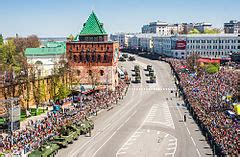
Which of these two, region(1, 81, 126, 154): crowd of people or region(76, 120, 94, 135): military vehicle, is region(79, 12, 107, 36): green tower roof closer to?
region(1, 81, 126, 154): crowd of people

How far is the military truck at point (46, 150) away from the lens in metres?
35.5

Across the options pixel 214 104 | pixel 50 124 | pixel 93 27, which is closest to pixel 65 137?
pixel 50 124

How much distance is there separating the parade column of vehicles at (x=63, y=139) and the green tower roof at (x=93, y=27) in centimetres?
3404

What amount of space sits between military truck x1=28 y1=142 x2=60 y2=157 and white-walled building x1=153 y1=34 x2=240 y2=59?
354 ft

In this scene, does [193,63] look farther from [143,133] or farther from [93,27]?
[143,133]

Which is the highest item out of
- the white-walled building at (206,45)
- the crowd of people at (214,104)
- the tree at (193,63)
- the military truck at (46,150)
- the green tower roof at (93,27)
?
the green tower roof at (93,27)

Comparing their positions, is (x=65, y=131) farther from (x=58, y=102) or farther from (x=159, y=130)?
(x=58, y=102)

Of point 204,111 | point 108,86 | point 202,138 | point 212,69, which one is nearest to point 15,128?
point 202,138

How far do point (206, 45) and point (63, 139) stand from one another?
111 m

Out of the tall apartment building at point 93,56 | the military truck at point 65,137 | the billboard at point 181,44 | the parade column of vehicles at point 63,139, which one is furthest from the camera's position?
the billboard at point 181,44

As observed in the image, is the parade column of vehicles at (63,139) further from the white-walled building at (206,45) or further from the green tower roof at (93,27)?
the white-walled building at (206,45)

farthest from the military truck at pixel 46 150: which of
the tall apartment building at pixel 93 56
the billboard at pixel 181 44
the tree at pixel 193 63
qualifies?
the billboard at pixel 181 44

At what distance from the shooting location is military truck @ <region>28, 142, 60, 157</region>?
1396 inches

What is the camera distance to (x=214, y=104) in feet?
194
